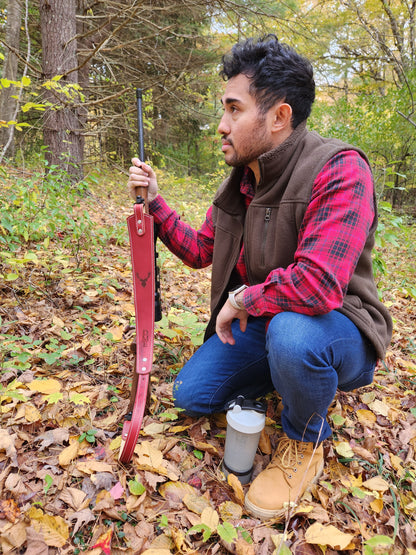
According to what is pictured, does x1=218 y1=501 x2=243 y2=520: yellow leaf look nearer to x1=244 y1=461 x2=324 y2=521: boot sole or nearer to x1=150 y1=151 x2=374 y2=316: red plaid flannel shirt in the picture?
x1=244 y1=461 x2=324 y2=521: boot sole

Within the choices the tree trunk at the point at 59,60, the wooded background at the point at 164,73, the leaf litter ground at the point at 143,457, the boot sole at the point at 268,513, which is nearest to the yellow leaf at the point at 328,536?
the leaf litter ground at the point at 143,457

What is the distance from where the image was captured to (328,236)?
1.48 metres

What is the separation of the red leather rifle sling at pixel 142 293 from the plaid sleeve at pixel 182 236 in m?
0.46

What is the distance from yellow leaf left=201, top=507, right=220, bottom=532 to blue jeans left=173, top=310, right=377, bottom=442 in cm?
51

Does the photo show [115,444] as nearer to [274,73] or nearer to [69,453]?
[69,453]

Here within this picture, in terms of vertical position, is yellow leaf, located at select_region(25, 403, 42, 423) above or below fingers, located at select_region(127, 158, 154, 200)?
below

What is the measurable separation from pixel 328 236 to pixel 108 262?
2.59 m

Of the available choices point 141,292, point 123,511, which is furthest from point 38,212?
point 123,511

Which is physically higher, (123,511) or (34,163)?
(34,163)

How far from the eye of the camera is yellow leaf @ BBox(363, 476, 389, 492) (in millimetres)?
1639

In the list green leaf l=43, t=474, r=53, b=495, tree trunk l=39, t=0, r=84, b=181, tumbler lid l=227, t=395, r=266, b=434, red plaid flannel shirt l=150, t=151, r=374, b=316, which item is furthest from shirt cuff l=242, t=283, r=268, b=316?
tree trunk l=39, t=0, r=84, b=181

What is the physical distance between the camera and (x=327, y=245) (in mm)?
1468

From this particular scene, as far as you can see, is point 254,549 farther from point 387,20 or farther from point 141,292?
point 387,20

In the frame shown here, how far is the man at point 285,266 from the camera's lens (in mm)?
1489
